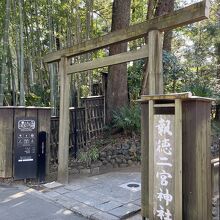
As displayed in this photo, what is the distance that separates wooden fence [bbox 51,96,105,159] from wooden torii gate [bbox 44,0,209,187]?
4.17 ft

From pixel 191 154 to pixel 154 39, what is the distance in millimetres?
1681

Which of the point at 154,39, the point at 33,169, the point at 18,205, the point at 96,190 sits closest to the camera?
the point at 154,39

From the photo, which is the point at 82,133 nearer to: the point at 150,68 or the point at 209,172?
the point at 150,68

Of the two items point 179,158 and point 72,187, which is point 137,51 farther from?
point 72,187

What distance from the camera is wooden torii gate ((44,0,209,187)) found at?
356 cm

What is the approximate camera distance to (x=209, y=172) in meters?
2.98

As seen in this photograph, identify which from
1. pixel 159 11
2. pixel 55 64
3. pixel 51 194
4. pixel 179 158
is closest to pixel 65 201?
pixel 51 194

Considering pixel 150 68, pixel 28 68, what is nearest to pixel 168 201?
pixel 150 68

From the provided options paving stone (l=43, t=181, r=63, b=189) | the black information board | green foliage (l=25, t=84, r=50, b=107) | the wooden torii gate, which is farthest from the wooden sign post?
green foliage (l=25, t=84, r=50, b=107)

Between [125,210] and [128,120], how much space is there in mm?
3478

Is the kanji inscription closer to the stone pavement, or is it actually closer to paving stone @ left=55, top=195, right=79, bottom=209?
the stone pavement

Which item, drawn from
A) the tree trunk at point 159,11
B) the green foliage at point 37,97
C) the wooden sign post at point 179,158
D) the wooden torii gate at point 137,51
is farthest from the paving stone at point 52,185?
the tree trunk at point 159,11

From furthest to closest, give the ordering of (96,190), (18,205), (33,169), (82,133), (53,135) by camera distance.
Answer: (82,133) < (53,135) < (33,169) < (96,190) < (18,205)

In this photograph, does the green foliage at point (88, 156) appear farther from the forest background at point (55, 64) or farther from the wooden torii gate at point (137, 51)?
the forest background at point (55, 64)
